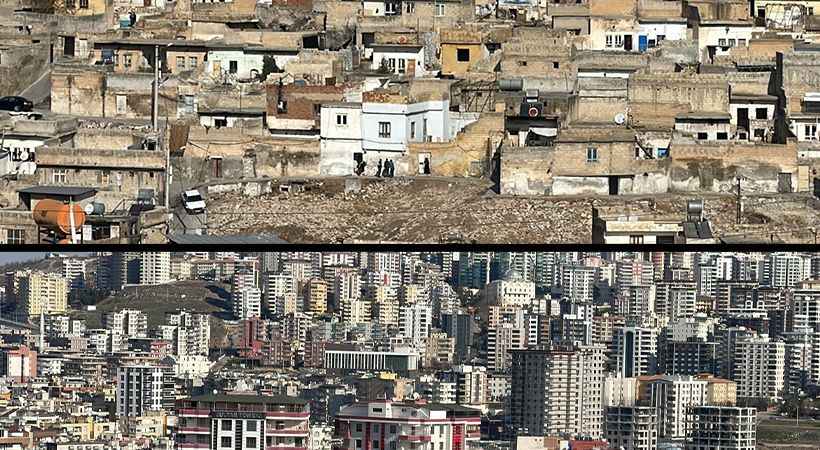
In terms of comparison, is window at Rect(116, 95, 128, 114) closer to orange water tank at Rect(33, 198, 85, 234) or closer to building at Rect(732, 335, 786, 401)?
orange water tank at Rect(33, 198, 85, 234)

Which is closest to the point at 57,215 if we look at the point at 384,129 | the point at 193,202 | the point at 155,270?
the point at 193,202

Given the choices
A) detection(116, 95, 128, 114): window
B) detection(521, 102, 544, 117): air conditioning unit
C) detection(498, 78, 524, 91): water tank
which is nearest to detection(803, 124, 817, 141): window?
detection(521, 102, 544, 117): air conditioning unit

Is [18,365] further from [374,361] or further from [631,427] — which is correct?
[631,427]

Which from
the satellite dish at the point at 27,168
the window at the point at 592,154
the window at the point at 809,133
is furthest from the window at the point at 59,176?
the window at the point at 809,133

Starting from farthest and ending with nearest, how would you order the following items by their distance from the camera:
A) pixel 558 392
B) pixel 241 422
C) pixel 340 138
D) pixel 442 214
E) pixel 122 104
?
pixel 122 104, pixel 340 138, pixel 442 214, pixel 558 392, pixel 241 422

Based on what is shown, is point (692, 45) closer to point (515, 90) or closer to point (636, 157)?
point (515, 90)

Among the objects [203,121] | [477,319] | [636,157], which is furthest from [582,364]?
[203,121]
